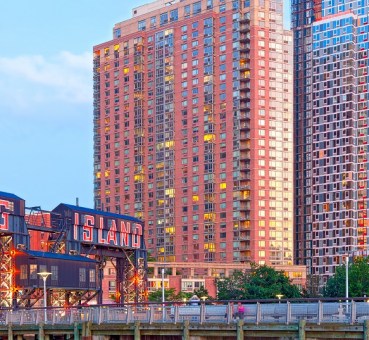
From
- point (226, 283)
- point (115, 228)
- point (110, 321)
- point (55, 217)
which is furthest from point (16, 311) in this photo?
point (226, 283)

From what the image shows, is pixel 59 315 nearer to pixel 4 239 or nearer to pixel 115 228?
pixel 4 239

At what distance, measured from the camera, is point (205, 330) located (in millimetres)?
55312

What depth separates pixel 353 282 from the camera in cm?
16525

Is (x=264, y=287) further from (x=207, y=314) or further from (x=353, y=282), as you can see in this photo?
(x=207, y=314)

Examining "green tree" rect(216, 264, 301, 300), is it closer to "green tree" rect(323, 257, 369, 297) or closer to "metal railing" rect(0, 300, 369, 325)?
"green tree" rect(323, 257, 369, 297)

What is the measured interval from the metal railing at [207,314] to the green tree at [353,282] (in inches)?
3998

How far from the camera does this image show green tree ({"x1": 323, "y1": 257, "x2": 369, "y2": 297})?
535 ft

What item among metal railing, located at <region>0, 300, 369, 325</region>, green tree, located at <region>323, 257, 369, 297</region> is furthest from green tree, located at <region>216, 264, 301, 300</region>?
metal railing, located at <region>0, 300, 369, 325</region>

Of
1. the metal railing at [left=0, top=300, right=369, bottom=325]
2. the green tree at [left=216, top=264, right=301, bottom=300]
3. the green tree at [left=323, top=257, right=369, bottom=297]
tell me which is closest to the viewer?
the metal railing at [left=0, top=300, right=369, bottom=325]

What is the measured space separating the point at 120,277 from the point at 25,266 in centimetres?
2651

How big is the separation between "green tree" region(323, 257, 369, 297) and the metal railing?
102m

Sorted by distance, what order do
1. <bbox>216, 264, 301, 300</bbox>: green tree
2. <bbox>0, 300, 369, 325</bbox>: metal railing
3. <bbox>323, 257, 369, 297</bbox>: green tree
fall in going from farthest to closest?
<bbox>216, 264, 301, 300</bbox>: green tree < <bbox>323, 257, 369, 297</bbox>: green tree < <bbox>0, 300, 369, 325</bbox>: metal railing

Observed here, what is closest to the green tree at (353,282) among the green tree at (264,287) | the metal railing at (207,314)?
the green tree at (264,287)

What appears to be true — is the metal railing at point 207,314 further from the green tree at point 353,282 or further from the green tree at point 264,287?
the green tree at point 353,282
